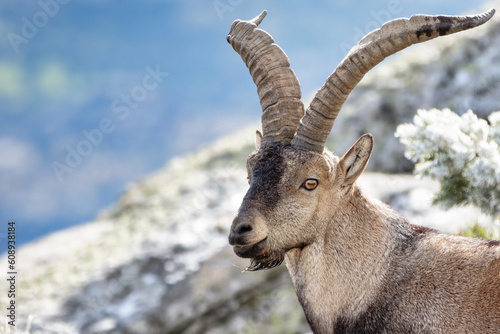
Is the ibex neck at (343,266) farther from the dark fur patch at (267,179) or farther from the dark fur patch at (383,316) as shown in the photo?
the dark fur patch at (267,179)

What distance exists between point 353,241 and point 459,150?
4401mm

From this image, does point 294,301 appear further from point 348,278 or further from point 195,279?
point 348,278

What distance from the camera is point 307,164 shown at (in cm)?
623

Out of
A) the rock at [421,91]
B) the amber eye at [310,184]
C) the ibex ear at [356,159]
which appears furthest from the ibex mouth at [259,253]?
the rock at [421,91]

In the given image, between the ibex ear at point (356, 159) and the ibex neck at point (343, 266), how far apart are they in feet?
Answer: 0.87

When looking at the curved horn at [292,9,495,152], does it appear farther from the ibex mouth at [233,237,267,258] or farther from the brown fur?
the ibex mouth at [233,237,267,258]

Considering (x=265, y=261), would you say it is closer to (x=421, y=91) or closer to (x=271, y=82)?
(x=271, y=82)

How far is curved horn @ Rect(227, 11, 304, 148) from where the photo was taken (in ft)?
22.1

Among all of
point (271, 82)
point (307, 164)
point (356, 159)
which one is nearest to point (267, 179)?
point (307, 164)

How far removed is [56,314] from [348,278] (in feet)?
43.3

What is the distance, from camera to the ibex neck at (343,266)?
614 cm

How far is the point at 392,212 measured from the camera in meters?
6.66

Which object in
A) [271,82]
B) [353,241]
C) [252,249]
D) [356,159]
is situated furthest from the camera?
[271,82]

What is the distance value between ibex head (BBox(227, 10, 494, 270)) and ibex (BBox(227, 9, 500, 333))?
0.01m
